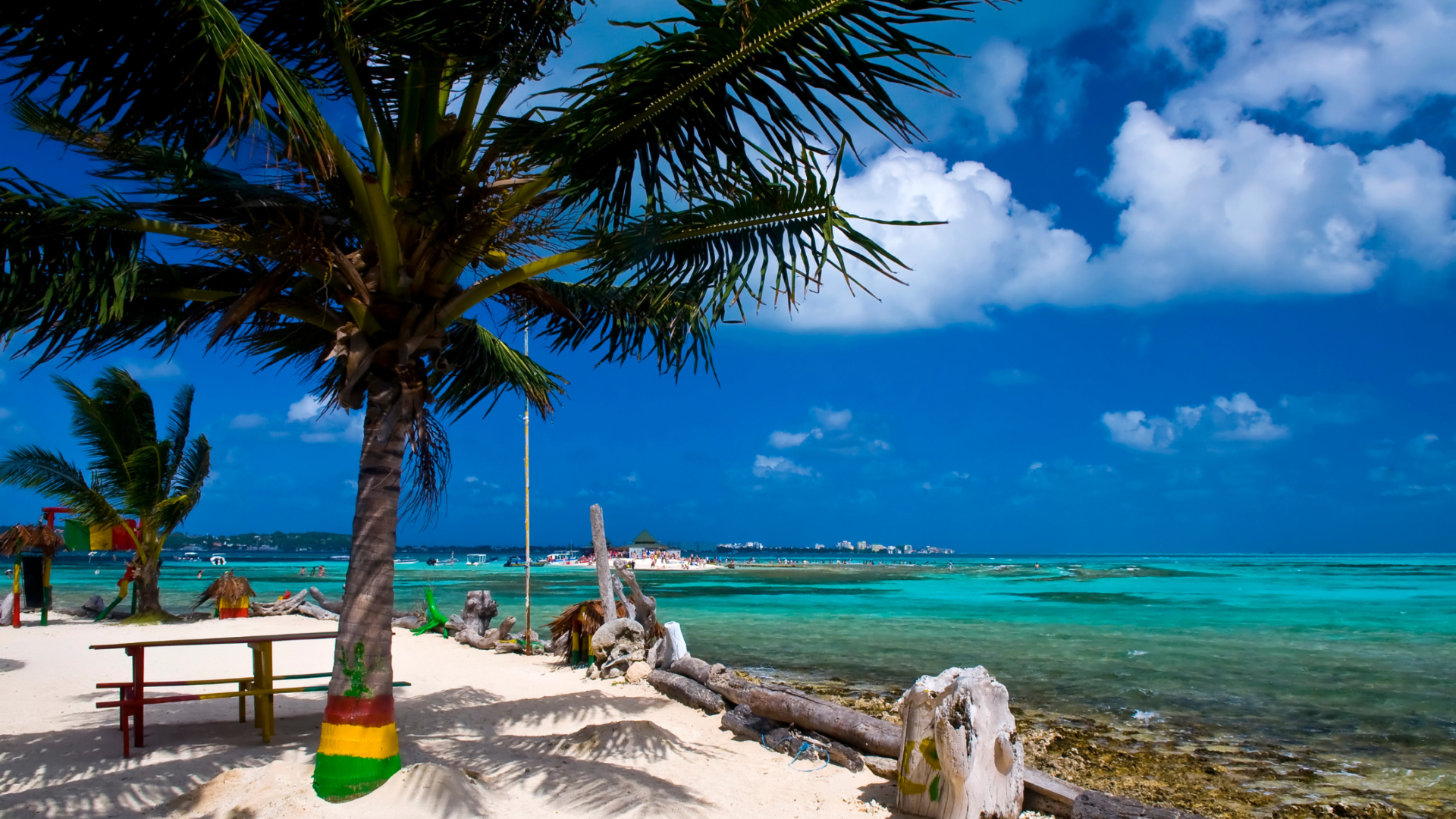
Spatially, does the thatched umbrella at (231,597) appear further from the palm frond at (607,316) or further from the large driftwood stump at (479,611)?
the palm frond at (607,316)

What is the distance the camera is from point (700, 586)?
43.0m

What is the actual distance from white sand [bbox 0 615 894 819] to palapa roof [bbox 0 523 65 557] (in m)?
5.99

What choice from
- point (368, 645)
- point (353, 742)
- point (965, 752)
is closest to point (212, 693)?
point (353, 742)

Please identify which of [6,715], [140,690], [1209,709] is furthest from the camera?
[1209,709]

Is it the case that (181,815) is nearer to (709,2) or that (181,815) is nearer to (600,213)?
(600,213)

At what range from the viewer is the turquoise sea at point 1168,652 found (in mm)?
8859

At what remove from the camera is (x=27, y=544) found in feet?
49.8

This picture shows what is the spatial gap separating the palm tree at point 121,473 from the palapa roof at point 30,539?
0.88 m

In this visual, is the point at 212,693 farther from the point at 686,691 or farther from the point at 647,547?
the point at 647,547

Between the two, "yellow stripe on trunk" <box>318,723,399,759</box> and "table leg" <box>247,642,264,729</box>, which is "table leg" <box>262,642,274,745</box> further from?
"yellow stripe on trunk" <box>318,723,399,759</box>

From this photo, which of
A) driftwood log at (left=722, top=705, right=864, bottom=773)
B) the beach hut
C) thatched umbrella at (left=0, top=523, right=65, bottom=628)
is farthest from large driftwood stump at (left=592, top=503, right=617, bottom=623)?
the beach hut

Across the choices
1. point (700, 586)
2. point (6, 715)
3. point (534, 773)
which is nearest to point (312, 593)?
point (6, 715)

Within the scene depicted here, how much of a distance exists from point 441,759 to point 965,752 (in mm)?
3462

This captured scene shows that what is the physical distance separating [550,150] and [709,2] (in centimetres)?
126
